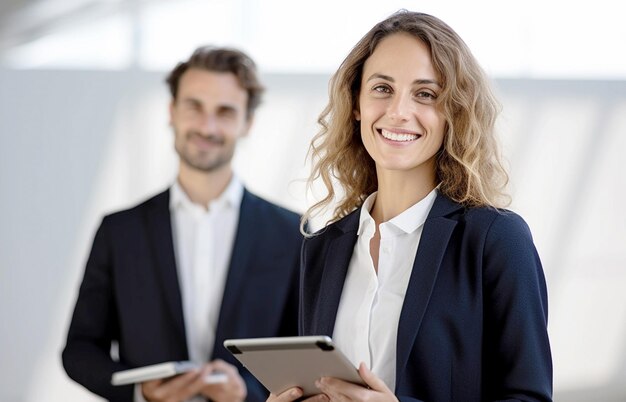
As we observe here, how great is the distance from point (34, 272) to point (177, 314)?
8.88ft

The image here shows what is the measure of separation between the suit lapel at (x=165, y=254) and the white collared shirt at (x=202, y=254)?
30 mm

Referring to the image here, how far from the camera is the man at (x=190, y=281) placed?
3691 mm

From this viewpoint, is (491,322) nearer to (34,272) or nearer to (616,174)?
(616,174)

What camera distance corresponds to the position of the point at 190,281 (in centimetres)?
387

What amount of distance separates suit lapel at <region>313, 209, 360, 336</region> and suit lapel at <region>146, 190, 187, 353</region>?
1.33m

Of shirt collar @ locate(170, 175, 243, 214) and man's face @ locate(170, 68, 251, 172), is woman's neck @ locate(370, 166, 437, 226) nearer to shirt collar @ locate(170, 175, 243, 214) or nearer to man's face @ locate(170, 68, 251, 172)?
shirt collar @ locate(170, 175, 243, 214)

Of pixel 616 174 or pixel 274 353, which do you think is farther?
pixel 616 174

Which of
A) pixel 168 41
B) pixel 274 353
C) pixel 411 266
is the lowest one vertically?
pixel 274 353

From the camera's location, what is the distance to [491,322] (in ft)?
7.25

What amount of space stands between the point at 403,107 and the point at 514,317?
51cm

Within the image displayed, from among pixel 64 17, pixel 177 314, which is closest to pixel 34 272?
pixel 64 17

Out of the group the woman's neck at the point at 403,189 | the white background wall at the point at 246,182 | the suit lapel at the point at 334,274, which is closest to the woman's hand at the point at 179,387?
the suit lapel at the point at 334,274

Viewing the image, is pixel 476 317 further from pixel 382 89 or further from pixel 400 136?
pixel 382 89

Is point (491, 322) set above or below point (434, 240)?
below
